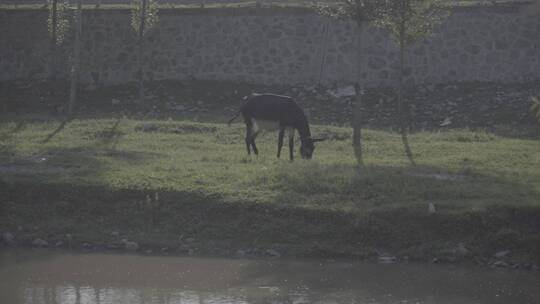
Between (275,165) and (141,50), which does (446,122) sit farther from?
(141,50)

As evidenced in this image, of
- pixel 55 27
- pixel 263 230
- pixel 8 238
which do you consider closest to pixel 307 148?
pixel 263 230

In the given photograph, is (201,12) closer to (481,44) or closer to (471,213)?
(481,44)

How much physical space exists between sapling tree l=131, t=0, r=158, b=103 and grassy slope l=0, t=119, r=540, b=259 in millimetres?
7255

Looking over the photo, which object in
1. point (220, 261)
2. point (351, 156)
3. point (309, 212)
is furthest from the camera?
point (351, 156)

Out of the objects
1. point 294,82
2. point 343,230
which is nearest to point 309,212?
point 343,230

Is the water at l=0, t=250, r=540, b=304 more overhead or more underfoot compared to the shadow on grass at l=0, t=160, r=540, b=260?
more underfoot

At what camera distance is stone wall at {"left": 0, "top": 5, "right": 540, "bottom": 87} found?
76.9 ft

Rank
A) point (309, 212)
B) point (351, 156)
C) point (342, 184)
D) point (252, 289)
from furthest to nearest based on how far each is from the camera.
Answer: point (351, 156) < point (342, 184) < point (309, 212) < point (252, 289)

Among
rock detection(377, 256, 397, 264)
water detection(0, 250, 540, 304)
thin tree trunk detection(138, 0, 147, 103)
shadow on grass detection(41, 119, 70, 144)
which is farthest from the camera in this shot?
thin tree trunk detection(138, 0, 147, 103)

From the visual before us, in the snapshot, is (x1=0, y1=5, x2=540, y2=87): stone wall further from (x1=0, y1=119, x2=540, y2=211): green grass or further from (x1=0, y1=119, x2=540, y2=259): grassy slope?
(x1=0, y1=119, x2=540, y2=259): grassy slope

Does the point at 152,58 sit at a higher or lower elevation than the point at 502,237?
higher

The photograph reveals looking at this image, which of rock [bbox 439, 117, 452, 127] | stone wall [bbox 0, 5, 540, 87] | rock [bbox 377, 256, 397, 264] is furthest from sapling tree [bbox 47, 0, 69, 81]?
rock [bbox 377, 256, 397, 264]

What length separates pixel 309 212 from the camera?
40.2 feet

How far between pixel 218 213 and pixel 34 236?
249cm
